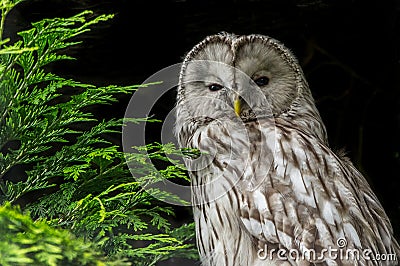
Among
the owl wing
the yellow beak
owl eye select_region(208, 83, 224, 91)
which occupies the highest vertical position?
owl eye select_region(208, 83, 224, 91)

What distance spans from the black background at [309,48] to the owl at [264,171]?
0.31m

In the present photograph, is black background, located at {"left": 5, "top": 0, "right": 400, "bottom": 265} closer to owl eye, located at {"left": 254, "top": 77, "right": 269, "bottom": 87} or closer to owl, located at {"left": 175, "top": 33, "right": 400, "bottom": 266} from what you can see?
owl, located at {"left": 175, "top": 33, "right": 400, "bottom": 266}

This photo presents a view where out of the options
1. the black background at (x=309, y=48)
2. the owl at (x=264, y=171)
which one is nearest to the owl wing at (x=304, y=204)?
the owl at (x=264, y=171)

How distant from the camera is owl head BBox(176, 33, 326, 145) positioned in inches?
75.7

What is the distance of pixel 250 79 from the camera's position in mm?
1954

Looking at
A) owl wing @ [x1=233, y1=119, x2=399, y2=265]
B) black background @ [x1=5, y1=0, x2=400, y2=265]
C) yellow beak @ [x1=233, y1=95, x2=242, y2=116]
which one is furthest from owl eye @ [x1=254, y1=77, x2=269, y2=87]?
black background @ [x1=5, y1=0, x2=400, y2=265]

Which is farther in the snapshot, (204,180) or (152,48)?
(152,48)

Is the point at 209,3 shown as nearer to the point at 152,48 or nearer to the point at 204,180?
the point at 152,48

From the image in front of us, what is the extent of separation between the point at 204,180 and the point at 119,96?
0.71 m

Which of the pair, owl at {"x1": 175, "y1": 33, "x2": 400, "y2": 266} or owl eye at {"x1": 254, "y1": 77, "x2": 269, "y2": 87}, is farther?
owl eye at {"x1": 254, "y1": 77, "x2": 269, "y2": 87}

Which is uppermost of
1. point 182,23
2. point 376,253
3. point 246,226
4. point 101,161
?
point 182,23

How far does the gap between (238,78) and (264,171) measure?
354mm

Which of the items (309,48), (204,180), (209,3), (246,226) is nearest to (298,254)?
(246,226)

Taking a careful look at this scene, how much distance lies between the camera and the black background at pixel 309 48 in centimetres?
218
